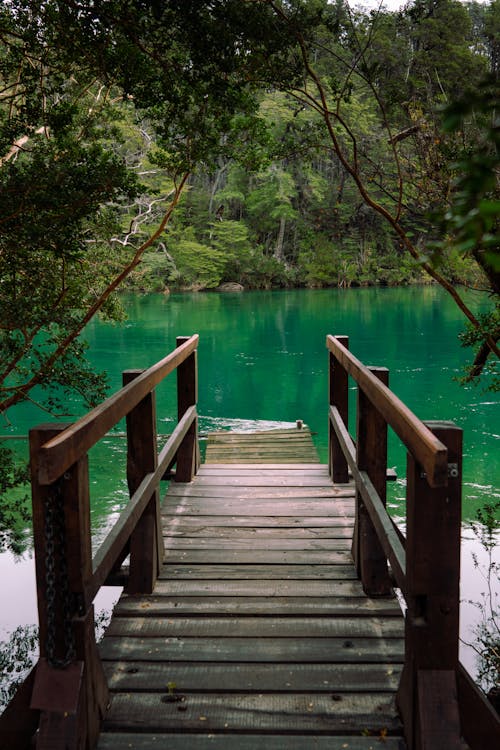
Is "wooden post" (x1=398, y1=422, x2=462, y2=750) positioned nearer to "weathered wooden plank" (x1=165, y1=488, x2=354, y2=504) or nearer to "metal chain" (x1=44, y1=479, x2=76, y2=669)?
"metal chain" (x1=44, y1=479, x2=76, y2=669)

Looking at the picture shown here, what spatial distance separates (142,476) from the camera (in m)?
3.07

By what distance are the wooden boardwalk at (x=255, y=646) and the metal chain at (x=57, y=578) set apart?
352 millimetres

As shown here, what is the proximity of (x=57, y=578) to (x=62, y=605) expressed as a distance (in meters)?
0.08

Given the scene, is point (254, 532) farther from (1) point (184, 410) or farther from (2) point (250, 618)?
(1) point (184, 410)

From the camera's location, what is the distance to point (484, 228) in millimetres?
778

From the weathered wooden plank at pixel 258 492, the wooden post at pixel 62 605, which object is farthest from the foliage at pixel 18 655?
the wooden post at pixel 62 605

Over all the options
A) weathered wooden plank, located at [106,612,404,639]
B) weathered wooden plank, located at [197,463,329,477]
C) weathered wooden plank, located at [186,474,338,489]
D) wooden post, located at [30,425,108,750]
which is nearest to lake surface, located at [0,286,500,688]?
weathered wooden plank, located at [197,463,329,477]

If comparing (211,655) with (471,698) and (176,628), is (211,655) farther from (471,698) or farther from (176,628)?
(471,698)

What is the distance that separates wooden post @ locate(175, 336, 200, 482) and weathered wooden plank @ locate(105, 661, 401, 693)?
7.51ft

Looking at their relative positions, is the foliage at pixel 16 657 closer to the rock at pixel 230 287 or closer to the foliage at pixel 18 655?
the foliage at pixel 18 655

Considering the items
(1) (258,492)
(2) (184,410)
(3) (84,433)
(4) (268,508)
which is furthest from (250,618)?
(2) (184,410)

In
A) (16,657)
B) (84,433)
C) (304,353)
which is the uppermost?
(84,433)

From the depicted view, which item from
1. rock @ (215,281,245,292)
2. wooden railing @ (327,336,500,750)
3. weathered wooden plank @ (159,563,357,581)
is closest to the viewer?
wooden railing @ (327,336,500,750)

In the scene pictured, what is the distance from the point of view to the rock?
129 ft
